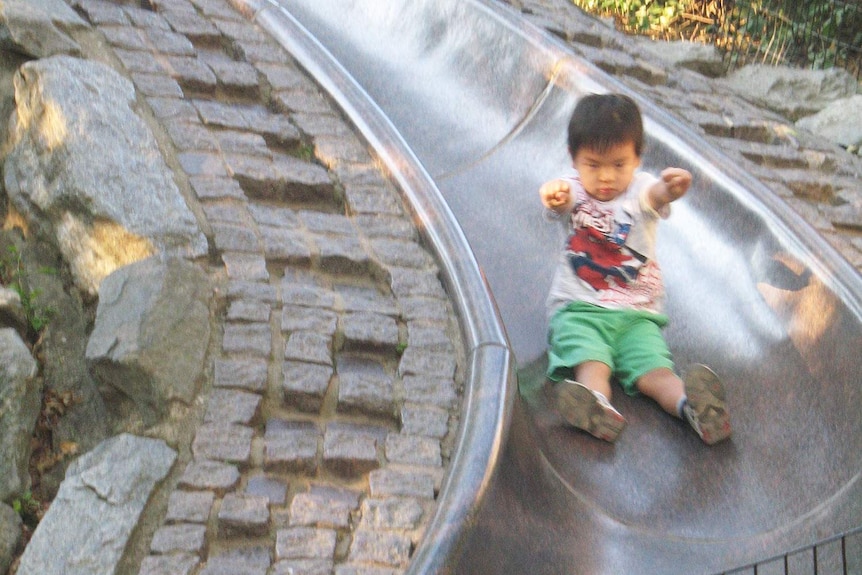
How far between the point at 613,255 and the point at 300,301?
3.13 feet

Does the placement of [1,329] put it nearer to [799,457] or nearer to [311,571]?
[311,571]

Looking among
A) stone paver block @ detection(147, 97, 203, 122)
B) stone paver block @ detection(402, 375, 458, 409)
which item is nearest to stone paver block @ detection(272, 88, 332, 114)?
stone paver block @ detection(147, 97, 203, 122)

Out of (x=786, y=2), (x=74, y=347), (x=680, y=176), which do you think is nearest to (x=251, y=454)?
(x=74, y=347)

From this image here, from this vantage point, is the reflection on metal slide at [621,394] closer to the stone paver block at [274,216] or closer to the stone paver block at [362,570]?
the stone paver block at [362,570]

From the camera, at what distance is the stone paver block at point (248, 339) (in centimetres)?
270

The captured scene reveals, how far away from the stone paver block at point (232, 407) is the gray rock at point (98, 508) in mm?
150

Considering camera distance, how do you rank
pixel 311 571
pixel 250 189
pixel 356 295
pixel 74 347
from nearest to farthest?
pixel 311 571, pixel 74 347, pixel 356 295, pixel 250 189

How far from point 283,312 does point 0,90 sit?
4.71 ft

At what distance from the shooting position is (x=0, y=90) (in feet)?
11.5

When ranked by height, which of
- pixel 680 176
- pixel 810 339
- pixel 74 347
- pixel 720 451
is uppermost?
pixel 680 176

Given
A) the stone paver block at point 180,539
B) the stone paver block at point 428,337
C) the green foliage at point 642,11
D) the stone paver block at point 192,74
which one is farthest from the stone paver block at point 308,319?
the green foliage at point 642,11

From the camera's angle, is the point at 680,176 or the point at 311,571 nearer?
the point at 311,571

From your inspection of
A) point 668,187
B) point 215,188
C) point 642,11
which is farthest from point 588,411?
point 642,11

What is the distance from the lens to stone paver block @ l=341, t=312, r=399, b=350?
9.41 feet
